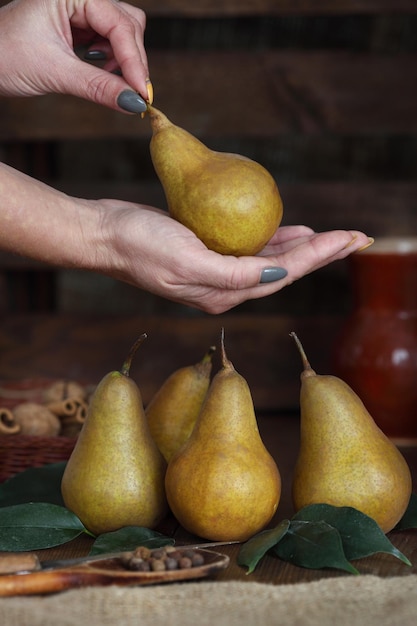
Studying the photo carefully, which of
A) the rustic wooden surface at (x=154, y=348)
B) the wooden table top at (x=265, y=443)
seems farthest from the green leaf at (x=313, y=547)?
the rustic wooden surface at (x=154, y=348)

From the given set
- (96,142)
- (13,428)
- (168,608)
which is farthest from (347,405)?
(96,142)

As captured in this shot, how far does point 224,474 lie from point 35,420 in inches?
24.1

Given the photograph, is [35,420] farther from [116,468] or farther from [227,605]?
[227,605]

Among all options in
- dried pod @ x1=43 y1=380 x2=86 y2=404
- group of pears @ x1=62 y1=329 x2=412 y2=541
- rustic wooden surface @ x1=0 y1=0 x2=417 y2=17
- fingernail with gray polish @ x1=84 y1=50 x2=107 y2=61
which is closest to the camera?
group of pears @ x1=62 y1=329 x2=412 y2=541

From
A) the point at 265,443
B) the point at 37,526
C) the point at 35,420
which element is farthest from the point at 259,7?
the point at 37,526

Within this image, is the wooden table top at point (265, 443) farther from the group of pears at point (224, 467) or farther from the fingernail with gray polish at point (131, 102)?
the fingernail with gray polish at point (131, 102)

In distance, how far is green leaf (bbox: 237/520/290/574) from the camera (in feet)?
3.42

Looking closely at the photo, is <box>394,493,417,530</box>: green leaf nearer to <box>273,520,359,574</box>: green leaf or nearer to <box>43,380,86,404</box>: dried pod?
<box>273,520,359,574</box>: green leaf

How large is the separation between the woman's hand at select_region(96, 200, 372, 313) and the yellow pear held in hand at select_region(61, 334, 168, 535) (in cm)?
15

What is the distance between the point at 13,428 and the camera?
159 cm

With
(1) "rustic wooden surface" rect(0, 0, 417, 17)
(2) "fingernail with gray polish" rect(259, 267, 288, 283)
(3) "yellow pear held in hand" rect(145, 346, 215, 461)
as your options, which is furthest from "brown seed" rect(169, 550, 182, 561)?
(1) "rustic wooden surface" rect(0, 0, 417, 17)

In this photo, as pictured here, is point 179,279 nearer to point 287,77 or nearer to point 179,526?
point 179,526

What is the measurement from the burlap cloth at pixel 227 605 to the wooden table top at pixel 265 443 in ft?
0.23

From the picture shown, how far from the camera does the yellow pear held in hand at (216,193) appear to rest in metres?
1.18
